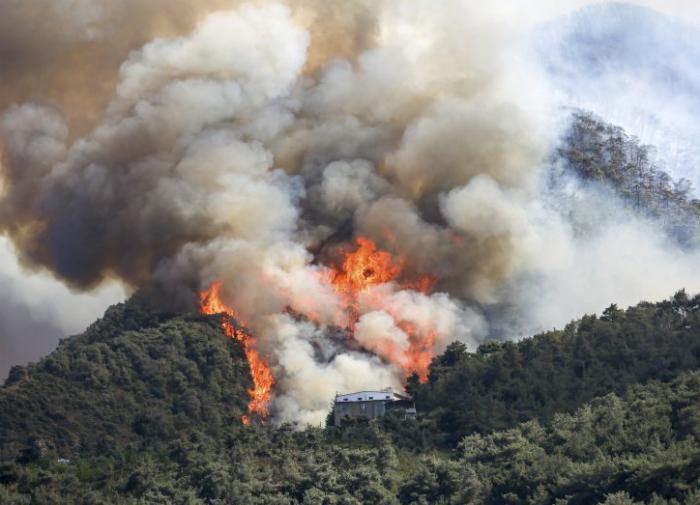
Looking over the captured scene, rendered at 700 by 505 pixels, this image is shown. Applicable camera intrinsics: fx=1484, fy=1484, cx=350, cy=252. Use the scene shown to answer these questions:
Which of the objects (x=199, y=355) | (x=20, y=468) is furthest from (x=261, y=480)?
(x=199, y=355)

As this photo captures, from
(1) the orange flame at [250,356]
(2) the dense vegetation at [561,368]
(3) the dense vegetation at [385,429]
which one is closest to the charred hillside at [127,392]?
(3) the dense vegetation at [385,429]

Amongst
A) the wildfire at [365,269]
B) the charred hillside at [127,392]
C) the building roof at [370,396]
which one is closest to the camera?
the charred hillside at [127,392]

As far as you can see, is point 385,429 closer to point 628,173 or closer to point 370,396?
point 370,396

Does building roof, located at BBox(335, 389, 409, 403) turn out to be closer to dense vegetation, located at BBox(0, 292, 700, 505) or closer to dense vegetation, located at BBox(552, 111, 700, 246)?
dense vegetation, located at BBox(0, 292, 700, 505)

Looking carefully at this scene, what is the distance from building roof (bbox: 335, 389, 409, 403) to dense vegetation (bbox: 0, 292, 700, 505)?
3.49 m

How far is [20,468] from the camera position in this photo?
7250 centimetres

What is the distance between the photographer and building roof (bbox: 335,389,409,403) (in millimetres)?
87375

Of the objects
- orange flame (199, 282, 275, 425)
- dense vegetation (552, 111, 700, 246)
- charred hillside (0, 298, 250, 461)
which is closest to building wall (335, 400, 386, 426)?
orange flame (199, 282, 275, 425)

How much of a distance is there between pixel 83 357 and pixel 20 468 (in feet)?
72.9

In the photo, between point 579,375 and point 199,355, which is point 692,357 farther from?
point 199,355

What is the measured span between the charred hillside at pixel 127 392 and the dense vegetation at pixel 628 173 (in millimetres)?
29955

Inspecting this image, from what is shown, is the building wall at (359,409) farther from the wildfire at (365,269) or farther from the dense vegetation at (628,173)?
the dense vegetation at (628,173)

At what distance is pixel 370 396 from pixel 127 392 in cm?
1537

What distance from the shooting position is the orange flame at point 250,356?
302ft
